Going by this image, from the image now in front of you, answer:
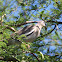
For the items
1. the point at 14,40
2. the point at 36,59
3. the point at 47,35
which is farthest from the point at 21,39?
the point at 47,35

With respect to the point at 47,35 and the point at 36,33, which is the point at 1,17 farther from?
the point at 47,35

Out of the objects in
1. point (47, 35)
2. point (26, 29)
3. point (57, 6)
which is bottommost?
point (47, 35)

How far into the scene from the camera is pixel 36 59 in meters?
2.79

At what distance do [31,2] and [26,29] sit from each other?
4.58 ft

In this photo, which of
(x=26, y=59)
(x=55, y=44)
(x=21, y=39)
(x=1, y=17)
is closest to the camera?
(x=21, y=39)

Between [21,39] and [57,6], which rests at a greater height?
[57,6]

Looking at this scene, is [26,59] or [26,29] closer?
[26,59]

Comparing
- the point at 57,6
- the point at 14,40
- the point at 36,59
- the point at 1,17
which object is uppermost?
the point at 57,6

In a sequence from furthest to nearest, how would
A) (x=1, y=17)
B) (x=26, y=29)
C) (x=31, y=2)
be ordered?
(x=31, y=2)
(x=1, y=17)
(x=26, y=29)

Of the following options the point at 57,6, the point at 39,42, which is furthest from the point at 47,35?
the point at 57,6

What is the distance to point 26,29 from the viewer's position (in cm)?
283

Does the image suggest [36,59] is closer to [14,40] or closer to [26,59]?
[26,59]

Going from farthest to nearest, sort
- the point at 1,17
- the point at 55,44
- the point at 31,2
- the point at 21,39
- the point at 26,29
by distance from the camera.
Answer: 1. the point at 31,2
2. the point at 55,44
3. the point at 1,17
4. the point at 26,29
5. the point at 21,39

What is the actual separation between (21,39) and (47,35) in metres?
1.83
